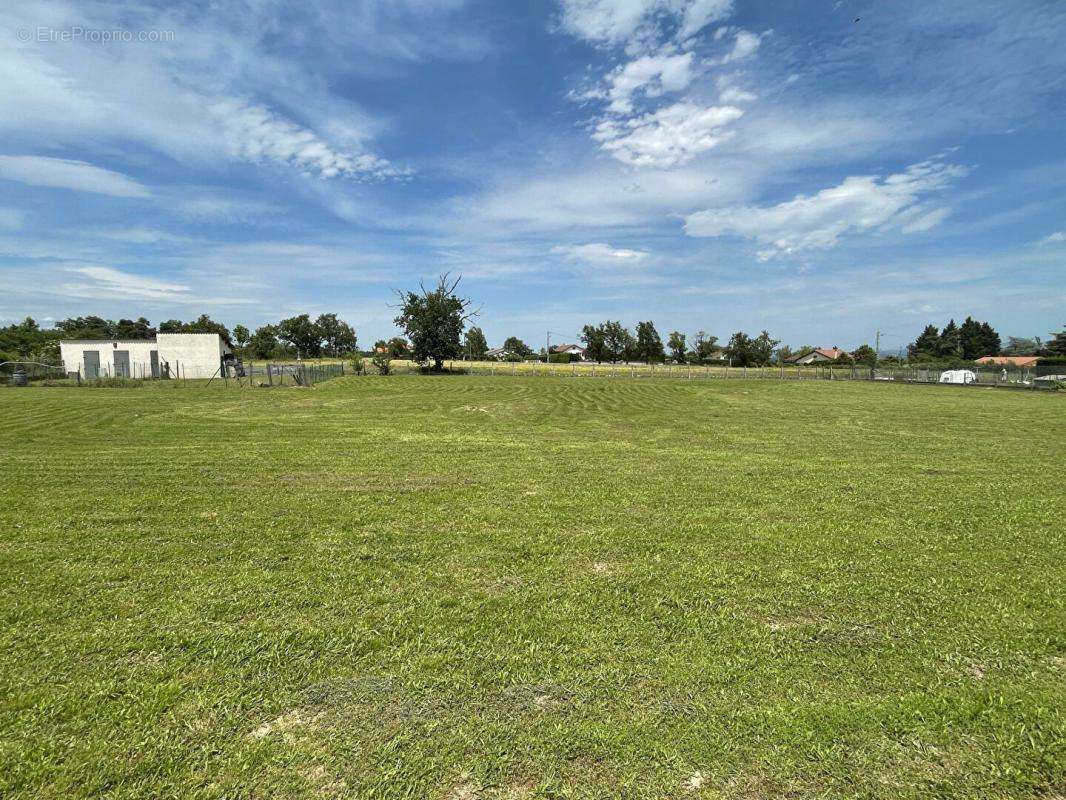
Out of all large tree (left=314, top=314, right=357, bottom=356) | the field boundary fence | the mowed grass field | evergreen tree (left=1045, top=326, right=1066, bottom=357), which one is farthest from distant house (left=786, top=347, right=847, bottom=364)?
the mowed grass field

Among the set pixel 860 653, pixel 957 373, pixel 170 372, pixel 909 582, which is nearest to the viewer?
pixel 860 653

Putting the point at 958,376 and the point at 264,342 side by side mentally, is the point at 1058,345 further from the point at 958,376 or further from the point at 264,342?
the point at 264,342

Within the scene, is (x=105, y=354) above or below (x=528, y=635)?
above

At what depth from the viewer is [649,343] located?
308 feet

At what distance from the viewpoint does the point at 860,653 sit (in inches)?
133

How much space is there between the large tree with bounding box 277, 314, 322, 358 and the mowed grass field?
10212 cm

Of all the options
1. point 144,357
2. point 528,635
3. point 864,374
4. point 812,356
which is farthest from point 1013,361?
point 144,357

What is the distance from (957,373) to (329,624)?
188 feet

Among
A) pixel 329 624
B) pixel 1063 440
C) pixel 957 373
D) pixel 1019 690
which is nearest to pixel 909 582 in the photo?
pixel 1019 690

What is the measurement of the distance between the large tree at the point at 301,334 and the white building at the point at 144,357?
62705mm

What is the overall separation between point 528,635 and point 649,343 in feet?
307

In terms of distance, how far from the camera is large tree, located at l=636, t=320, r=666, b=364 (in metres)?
93.4

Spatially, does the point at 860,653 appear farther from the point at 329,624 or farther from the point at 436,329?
the point at 436,329

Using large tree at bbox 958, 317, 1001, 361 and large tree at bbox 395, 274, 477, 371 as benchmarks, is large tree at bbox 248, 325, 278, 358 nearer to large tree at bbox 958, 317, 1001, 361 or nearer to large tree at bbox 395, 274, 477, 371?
large tree at bbox 395, 274, 477, 371
